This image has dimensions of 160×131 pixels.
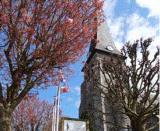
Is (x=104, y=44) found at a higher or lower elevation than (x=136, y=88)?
higher

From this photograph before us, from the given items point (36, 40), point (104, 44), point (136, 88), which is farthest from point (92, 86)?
point (36, 40)

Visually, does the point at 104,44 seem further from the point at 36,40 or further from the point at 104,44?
the point at 36,40

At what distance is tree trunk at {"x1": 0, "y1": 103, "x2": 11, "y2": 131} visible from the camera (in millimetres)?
5547

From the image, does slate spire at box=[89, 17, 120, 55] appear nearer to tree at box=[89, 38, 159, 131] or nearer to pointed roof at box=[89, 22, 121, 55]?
pointed roof at box=[89, 22, 121, 55]

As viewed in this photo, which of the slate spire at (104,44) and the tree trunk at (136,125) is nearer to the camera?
the tree trunk at (136,125)

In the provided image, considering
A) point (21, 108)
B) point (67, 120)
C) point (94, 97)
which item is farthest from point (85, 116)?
point (67, 120)

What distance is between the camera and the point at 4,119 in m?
5.62

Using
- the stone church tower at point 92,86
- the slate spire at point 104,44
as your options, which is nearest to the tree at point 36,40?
the stone church tower at point 92,86

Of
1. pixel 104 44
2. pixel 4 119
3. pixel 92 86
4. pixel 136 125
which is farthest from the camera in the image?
pixel 104 44

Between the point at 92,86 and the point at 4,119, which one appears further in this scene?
the point at 92,86

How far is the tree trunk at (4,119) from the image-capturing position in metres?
5.55

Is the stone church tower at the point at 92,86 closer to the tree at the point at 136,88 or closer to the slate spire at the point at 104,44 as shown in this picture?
the slate spire at the point at 104,44

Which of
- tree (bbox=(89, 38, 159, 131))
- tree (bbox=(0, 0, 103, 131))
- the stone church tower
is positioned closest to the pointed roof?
the stone church tower

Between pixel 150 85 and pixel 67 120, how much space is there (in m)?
5.65
